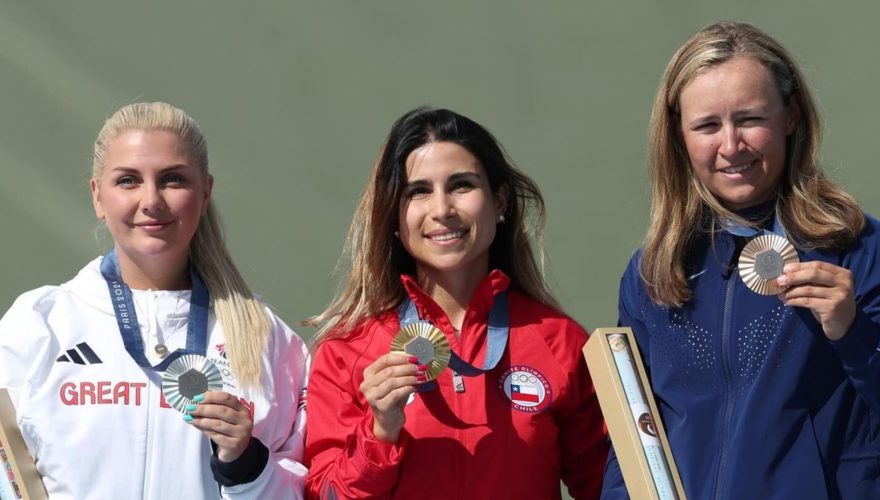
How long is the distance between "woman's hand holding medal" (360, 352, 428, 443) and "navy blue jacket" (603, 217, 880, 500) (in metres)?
0.56

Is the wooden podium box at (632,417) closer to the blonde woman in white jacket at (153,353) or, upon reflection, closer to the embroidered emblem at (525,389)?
the embroidered emblem at (525,389)

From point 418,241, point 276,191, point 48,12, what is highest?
point 48,12

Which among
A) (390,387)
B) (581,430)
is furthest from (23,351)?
(581,430)

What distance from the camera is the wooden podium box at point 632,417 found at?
3.17 metres

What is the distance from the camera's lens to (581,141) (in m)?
5.09

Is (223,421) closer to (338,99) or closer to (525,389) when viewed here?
(525,389)

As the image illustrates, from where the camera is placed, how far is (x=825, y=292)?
2.95m

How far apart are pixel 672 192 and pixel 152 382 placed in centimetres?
140

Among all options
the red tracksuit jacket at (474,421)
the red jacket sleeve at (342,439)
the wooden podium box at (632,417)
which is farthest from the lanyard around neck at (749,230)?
the red jacket sleeve at (342,439)

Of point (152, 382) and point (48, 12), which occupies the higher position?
point (48, 12)

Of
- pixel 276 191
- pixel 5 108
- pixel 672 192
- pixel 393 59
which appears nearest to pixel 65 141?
pixel 5 108

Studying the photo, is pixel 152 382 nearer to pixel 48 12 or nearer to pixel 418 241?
pixel 418 241

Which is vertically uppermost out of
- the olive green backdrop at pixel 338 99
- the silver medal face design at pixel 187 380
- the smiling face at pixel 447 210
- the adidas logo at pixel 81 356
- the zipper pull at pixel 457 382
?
the olive green backdrop at pixel 338 99

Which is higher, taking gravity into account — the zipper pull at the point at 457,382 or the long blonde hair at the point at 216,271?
the long blonde hair at the point at 216,271
